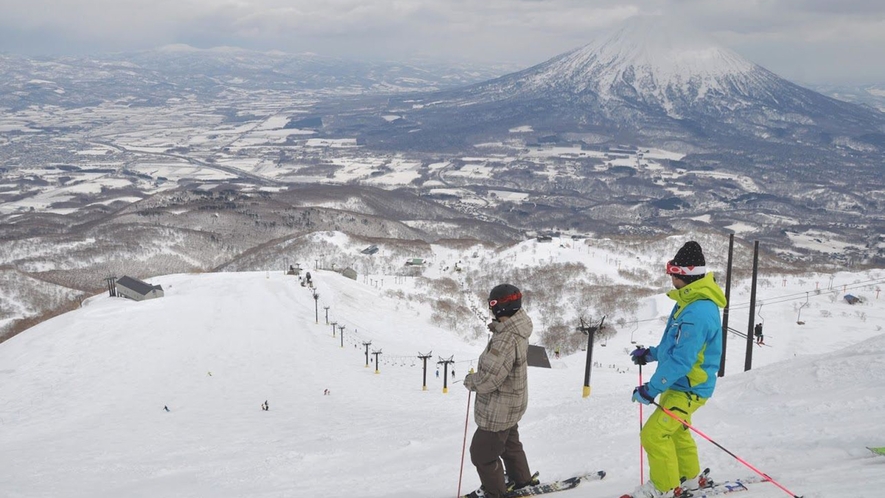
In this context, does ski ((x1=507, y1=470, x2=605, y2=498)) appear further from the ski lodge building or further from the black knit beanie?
the ski lodge building

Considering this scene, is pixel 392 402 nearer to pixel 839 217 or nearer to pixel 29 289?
pixel 29 289

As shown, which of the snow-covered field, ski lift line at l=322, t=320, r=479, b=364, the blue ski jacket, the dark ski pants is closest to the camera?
the blue ski jacket

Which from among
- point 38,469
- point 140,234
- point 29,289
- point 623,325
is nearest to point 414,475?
point 38,469

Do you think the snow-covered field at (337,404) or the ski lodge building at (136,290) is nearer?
the snow-covered field at (337,404)

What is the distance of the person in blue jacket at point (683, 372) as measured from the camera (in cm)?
540

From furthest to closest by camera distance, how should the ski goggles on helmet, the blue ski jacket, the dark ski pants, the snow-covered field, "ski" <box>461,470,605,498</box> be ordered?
the snow-covered field, "ski" <box>461,470,605,498</box>, the dark ski pants, the ski goggles on helmet, the blue ski jacket

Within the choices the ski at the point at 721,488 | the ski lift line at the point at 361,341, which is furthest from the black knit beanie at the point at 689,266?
the ski lift line at the point at 361,341

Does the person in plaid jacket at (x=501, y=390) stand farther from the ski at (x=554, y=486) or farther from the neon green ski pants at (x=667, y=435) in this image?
the neon green ski pants at (x=667, y=435)

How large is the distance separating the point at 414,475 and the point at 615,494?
11.0ft

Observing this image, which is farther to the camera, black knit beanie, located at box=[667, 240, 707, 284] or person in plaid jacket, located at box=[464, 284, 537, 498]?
person in plaid jacket, located at box=[464, 284, 537, 498]

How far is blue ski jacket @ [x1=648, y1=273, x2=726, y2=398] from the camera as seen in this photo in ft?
17.6

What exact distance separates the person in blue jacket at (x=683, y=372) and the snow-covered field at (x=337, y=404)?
0.85 m

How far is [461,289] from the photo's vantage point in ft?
211

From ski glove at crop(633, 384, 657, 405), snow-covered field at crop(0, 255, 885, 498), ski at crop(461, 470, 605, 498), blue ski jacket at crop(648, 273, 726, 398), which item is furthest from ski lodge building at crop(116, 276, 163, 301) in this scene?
blue ski jacket at crop(648, 273, 726, 398)
